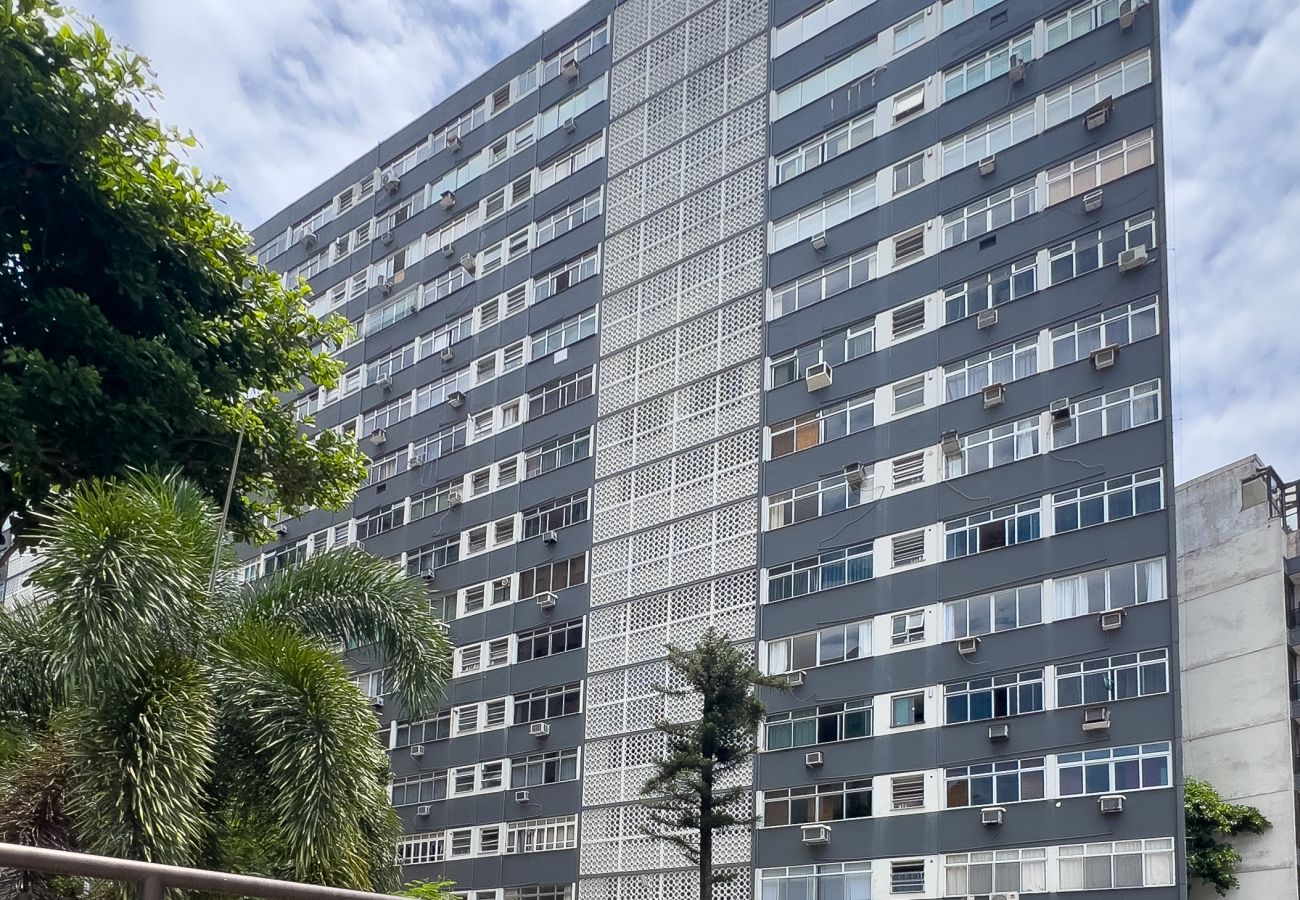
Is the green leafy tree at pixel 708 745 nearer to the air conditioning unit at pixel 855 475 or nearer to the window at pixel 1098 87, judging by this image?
the air conditioning unit at pixel 855 475

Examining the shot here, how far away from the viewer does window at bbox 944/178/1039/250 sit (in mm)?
37781

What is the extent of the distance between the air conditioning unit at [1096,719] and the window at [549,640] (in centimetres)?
1647


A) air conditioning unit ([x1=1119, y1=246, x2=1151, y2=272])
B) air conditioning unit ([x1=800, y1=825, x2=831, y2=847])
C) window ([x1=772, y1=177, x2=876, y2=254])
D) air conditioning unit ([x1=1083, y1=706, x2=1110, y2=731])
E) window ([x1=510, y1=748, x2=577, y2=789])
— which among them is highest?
window ([x1=772, y1=177, x2=876, y2=254])

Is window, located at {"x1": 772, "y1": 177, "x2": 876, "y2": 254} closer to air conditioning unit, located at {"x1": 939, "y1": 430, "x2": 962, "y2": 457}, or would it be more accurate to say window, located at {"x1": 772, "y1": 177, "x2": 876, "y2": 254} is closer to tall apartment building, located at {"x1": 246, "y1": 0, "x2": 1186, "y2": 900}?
tall apartment building, located at {"x1": 246, "y1": 0, "x2": 1186, "y2": 900}

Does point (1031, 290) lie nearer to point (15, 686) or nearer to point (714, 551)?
point (714, 551)

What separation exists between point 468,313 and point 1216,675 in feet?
87.5

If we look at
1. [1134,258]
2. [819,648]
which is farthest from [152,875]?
[819,648]

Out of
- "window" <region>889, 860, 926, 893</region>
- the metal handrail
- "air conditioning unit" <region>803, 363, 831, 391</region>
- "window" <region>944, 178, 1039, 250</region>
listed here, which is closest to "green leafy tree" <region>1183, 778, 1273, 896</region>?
"window" <region>889, 860, 926, 893</region>

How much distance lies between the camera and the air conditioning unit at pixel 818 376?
40.2m

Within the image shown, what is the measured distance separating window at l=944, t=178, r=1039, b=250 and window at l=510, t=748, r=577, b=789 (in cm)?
1787

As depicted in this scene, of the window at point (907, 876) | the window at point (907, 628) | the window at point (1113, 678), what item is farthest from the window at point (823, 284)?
the window at point (907, 876)

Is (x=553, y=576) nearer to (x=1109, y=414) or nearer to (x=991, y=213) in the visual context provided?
(x=991, y=213)

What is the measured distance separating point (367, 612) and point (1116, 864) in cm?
2113

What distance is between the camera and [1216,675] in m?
43.4
